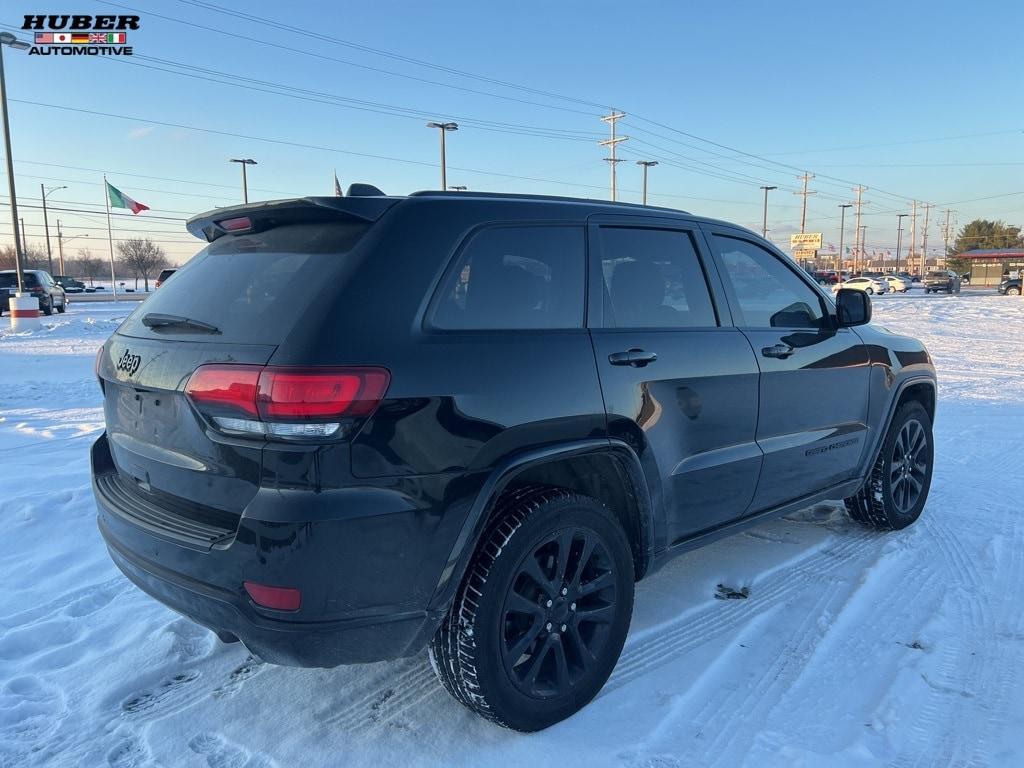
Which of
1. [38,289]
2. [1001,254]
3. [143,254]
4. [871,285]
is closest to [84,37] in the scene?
[38,289]

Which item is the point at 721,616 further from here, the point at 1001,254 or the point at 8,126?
the point at 1001,254

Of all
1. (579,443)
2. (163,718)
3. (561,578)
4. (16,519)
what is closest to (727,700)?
(561,578)

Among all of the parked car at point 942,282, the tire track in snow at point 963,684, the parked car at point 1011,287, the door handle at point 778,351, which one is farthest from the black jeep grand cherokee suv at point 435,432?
the parked car at point 942,282

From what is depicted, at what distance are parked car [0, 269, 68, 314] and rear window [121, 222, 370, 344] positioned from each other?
961 inches

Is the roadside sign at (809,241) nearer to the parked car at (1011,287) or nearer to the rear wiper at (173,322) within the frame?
the parked car at (1011,287)

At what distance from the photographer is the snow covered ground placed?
94.4 inches

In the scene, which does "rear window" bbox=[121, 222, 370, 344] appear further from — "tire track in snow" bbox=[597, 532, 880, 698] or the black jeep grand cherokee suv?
"tire track in snow" bbox=[597, 532, 880, 698]

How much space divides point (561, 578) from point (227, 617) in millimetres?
1105

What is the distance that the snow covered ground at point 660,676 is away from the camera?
7.87ft

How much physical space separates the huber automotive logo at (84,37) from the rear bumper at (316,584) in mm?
21583

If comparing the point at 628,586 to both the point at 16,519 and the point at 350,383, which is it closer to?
the point at 350,383

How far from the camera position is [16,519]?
4148 millimetres

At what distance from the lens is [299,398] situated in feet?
6.47

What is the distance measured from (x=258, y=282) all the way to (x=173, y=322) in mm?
386
